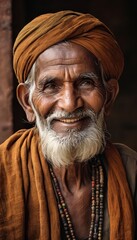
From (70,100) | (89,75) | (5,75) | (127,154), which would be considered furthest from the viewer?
(5,75)

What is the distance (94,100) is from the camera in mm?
2666

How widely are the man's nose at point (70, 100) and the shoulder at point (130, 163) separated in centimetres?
54

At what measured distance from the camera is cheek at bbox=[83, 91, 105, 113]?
265 cm

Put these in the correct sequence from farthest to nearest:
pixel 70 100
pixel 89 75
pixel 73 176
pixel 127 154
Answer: pixel 127 154, pixel 73 176, pixel 89 75, pixel 70 100

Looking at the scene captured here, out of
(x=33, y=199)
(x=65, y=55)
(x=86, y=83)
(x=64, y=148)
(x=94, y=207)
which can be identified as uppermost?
(x=65, y=55)

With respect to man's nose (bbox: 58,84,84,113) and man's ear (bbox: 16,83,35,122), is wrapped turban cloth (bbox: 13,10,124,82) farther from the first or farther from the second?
man's nose (bbox: 58,84,84,113)

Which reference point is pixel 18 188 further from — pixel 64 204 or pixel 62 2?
pixel 62 2

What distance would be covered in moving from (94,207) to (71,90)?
722mm

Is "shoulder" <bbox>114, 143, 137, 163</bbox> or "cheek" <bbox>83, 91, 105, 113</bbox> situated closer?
A: "cheek" <bbox>83, 91, 105, 113</bbox>

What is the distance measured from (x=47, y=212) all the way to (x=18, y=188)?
211 millimetres

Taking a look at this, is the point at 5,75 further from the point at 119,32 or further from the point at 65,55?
the point at 119,32

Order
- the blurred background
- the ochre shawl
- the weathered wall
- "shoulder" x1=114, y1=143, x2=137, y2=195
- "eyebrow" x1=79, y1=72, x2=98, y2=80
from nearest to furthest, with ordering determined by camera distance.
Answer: the ochre shawl
"eyebrow" x1=79, y1=72, x2=98, y2=80
"shoulder" x1=114, y1=143, x2=137, y2=195
the weathered wall
the blurred background

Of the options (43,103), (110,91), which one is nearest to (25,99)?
(43,103)

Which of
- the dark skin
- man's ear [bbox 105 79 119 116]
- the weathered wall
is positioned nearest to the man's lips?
the dark skin
